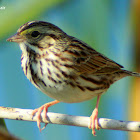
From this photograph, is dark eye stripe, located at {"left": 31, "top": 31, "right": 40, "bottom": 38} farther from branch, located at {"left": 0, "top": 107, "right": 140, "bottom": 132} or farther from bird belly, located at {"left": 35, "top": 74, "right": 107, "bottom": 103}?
branch, located at {"left": 0, "top": 107, "right": 140, "bottom": 132}

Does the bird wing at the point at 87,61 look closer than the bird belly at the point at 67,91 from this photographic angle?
No

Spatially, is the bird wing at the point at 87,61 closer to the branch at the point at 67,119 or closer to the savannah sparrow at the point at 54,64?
the savannah sparrow at the point at 54,64

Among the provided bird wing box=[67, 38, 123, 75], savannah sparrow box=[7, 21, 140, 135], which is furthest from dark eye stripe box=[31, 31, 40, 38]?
bird wing box=[67, 38, 123, 75]

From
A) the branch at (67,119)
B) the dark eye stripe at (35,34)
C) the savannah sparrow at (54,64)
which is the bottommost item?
the branch at (67,119)

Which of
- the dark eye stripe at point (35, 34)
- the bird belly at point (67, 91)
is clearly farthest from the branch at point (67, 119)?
the dark eye stripe at point (35, 34)

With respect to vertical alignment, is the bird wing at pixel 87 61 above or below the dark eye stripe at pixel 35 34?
below

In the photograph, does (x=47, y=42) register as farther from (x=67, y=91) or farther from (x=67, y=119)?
(x=67, y=119)

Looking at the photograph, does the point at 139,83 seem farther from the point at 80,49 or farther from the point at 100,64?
the point at 80,49

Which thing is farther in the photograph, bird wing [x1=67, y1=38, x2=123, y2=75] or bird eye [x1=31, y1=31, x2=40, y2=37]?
bird wing [x1=67, y1=38, x2=123, y2=75]

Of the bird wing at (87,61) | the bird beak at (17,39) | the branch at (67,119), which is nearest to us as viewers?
the branch at (67,119)
